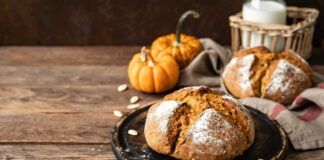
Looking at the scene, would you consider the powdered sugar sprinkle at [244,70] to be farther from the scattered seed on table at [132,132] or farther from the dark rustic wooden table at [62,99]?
the scattered seed on table at [132,132]

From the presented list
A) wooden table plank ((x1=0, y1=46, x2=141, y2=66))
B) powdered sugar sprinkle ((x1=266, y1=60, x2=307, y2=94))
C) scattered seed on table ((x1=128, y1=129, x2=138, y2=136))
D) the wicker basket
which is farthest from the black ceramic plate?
wooden table plank ((x1=0, y1=46, x2=141, y2=66))

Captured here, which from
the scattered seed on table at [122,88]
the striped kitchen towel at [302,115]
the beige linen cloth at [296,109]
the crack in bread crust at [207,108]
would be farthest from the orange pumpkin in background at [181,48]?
the crack in bread crust at [207,108]

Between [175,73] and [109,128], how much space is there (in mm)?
329

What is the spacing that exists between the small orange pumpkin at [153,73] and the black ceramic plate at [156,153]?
225 mm

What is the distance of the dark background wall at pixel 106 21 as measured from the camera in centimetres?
196

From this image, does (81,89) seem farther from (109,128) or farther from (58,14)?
(58,14)

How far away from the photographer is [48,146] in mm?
1212

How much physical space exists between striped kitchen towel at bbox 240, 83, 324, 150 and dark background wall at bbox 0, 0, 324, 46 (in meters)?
0.69

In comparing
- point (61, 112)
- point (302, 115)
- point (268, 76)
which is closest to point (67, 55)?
point (61, 112)

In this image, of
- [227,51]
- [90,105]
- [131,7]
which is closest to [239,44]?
[227,51]

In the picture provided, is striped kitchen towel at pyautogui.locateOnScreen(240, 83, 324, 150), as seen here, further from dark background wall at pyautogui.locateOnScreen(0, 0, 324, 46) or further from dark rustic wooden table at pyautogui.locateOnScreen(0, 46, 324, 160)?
dark background wall at pyautogui.locateOnScreen(0, 0, 324, 46)

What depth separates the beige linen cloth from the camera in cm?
120

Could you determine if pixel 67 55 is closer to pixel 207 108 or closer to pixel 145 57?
pixel 145 57

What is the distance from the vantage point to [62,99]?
149 cm
